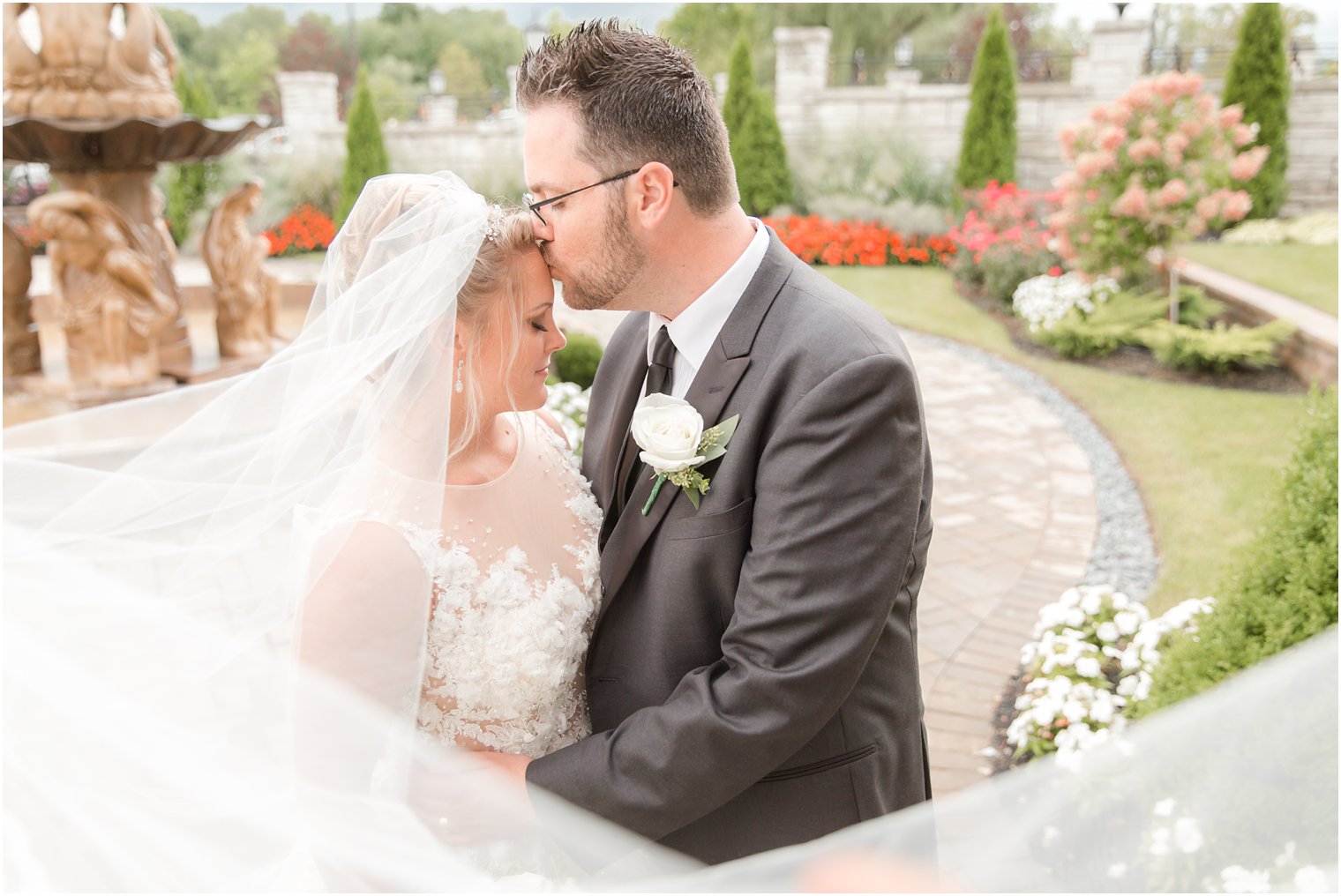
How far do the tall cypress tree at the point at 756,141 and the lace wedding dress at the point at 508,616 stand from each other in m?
15.7

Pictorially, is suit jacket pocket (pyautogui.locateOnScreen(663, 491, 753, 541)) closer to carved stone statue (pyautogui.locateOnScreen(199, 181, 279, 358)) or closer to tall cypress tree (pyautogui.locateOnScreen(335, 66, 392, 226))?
carved stone statue (pyautogui.locateOnScreen(199, 181, 279, 358))

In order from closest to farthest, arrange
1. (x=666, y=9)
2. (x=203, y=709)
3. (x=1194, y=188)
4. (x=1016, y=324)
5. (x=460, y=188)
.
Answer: (x=203, y=709)
(x=460, y=188)
(x=1194, y=188)
(x=1016, y=324)
(x=666, y=9)

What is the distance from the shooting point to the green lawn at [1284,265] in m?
10.4

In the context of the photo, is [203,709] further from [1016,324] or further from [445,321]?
[1016,324]

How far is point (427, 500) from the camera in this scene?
2.11m

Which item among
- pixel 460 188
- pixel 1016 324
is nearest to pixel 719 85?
pixel 1016 324

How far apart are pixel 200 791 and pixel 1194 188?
10728 millimetres

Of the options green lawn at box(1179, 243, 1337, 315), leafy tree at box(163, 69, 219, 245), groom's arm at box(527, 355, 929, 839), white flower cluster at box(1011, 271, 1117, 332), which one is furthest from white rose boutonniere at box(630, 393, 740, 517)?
leafy tree at box(163, 69, 219, 245)

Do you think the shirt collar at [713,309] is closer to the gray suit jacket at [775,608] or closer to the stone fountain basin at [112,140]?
the gray suit jacket at [775,608]

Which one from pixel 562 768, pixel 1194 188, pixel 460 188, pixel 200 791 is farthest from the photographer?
pixel 1194 188

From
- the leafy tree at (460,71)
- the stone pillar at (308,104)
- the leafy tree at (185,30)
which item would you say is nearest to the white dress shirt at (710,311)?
the stone pillar at (308,104)

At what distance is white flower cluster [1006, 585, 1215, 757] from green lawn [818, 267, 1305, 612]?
22.3 inches

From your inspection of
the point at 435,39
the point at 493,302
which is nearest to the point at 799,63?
the point at 493,302

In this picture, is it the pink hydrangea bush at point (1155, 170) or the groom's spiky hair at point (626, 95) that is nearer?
the groom's spiky hair at point (626, 95)
